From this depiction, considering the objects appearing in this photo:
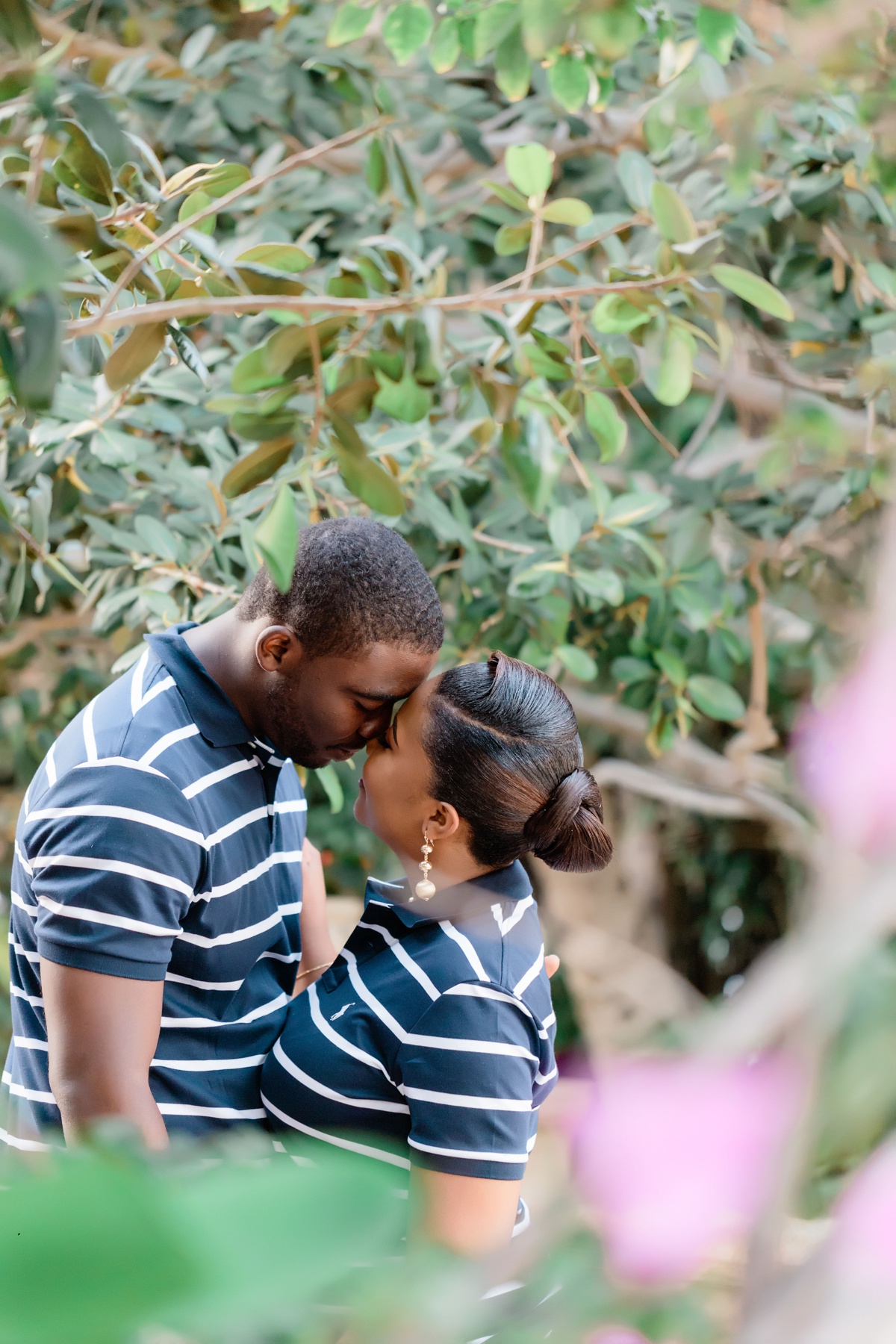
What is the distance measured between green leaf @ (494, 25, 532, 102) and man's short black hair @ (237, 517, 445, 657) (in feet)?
2.26

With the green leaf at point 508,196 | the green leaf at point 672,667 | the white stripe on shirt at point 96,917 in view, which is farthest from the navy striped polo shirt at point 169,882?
the green leaf at point 672,667

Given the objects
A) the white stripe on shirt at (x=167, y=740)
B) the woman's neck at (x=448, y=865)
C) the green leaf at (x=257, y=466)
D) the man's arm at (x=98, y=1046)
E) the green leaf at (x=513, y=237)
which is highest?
the green leaf at (x=513, y=237)

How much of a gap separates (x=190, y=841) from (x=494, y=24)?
1.11 meters

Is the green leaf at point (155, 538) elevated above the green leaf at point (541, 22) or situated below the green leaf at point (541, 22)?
below

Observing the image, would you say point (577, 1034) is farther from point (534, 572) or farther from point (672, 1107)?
point (672, 1107)

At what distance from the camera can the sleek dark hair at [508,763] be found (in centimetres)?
135

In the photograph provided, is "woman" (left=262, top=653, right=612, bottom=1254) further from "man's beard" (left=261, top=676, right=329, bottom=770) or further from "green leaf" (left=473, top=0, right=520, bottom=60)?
"green leaf" (left=473, top=0, right=520, bottom=60)

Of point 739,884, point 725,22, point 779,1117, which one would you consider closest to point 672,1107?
point 779,1117

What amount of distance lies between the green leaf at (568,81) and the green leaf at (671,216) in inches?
13.3


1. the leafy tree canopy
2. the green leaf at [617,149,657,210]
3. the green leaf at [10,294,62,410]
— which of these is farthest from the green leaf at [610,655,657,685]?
the green leaf at [10,294,62,410]

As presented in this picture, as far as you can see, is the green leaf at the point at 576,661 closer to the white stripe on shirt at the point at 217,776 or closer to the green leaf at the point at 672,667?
the green leaf at the point at 672,667

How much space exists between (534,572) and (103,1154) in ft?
5.97

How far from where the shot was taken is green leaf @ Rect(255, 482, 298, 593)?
0.96 m

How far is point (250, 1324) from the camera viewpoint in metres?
0.21
